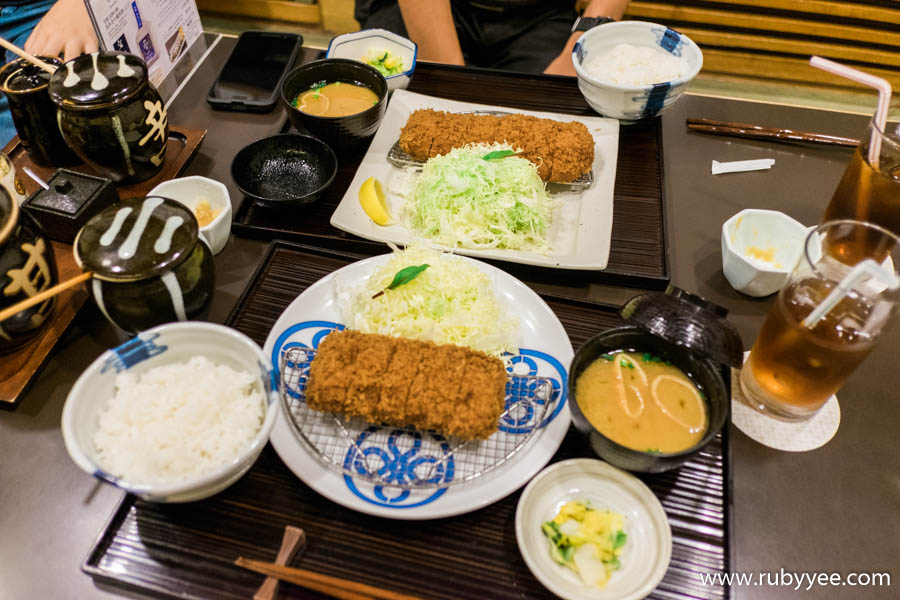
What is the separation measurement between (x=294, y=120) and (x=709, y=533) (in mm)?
2304

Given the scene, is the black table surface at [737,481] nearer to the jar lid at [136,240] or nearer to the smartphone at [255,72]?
the jar lid at [136,240]

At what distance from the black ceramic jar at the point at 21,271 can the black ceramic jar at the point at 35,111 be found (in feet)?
2.73

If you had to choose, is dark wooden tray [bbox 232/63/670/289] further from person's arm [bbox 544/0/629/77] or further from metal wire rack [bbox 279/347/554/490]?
metal wire rack [bbox 279/347/554/490]

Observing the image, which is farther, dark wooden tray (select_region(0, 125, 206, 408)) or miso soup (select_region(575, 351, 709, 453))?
dark wooden tray (select_region(0, 125, 206, 408))

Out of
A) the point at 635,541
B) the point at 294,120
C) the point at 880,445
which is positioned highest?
the point at 294,120

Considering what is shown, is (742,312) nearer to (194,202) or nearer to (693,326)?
(693,326)

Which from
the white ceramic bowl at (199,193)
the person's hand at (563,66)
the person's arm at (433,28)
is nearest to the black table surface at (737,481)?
the white ceramic bowl at (199,193)

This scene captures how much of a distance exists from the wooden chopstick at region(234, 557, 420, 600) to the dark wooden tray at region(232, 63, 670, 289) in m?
1.26

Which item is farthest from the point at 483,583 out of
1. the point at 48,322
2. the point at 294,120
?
the point at 294,120

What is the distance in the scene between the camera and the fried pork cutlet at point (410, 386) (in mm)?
1779

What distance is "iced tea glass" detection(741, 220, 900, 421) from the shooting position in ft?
5.41

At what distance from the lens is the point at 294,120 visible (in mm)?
2740

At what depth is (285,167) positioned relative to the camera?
8.69 feet

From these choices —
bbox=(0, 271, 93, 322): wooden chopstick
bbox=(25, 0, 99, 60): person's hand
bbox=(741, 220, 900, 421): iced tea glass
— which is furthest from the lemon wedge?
bbox=(25, 0, 99, 60): person's hand
